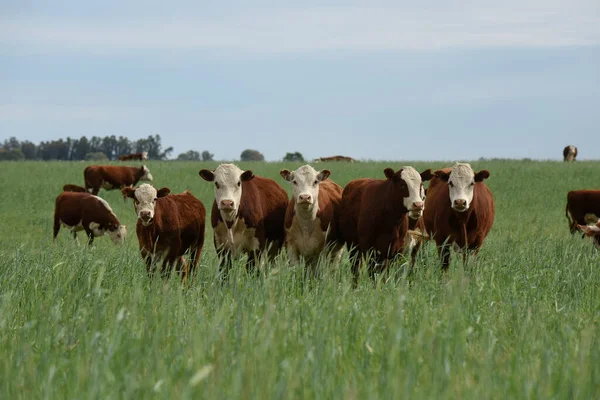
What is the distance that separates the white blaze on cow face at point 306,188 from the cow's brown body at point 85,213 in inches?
417

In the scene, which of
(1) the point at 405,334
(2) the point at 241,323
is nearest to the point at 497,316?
(1) the point at 405,334

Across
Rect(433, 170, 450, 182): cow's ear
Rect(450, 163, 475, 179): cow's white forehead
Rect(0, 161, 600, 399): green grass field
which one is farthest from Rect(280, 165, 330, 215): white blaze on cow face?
Rect(450, 163, 475, 179): cow's white forehead

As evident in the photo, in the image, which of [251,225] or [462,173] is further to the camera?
[462,173]

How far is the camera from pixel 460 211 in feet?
32.4

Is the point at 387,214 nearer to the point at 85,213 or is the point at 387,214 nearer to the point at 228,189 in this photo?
the point at 228,189

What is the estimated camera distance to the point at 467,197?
383 inches

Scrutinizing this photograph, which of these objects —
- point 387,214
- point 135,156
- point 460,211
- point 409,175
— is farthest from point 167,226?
point 135,156

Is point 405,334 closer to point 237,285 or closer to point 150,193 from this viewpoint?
point 237,285

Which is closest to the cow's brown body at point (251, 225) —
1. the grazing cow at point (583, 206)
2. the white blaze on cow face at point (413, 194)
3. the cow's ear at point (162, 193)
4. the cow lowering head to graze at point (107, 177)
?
the cow's ear at point (162, 193)

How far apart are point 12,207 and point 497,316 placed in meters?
26.8

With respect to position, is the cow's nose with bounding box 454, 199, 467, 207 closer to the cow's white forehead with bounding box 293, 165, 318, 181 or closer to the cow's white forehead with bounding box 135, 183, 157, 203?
the cow's white forehead with bounding box 293, 165, 318, 181

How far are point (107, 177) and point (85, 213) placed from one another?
12515mm

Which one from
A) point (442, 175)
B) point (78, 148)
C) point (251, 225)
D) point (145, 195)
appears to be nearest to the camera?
point (251, 225)

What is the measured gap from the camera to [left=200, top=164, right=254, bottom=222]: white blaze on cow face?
924 cm
